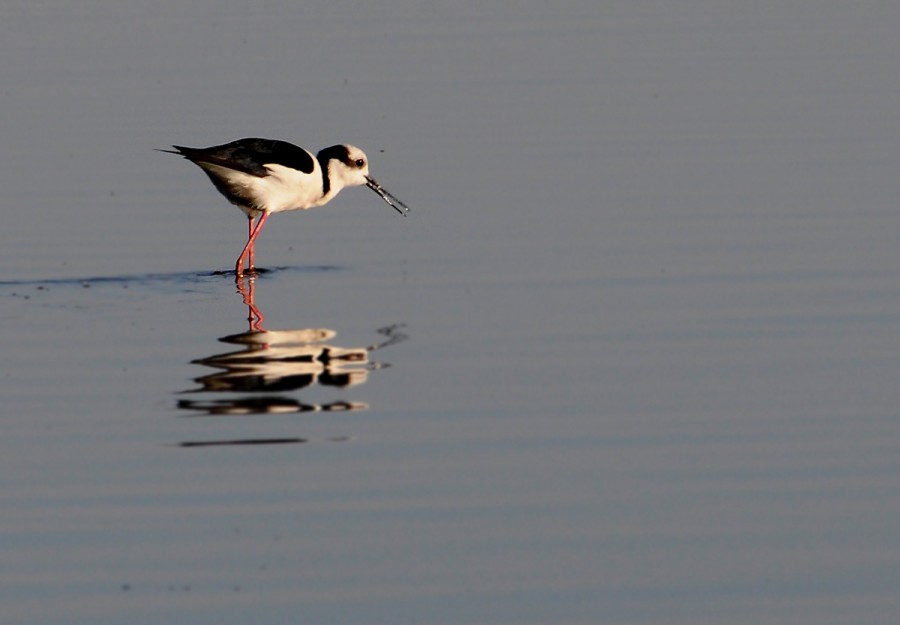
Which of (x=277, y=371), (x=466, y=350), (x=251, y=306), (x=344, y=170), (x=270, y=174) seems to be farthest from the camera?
(x=344, y=170)

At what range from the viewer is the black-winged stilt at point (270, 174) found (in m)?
15.3

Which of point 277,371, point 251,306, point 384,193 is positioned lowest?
point 277,371

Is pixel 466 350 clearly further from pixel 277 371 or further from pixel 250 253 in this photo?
pixel 250 253

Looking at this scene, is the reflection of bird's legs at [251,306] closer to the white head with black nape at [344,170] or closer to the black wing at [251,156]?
the black wing at [251,156]

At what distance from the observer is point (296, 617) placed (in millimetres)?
7328

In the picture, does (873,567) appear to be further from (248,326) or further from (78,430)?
(248,326)

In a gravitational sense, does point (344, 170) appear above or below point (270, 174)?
above

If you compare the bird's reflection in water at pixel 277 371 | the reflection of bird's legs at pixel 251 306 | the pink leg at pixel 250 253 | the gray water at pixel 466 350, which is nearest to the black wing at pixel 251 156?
the pink leg at pixel 250 253

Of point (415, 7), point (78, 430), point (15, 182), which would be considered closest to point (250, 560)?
point (78, 430)

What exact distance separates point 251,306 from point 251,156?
232cm

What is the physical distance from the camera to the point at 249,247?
1538 centimetres

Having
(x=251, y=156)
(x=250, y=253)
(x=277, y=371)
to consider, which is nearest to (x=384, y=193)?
(x=251, y=156)

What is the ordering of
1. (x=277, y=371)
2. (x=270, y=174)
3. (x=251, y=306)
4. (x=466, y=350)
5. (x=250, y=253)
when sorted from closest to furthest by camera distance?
(x=277, y=371), (x=466, y=350), (x=251, y=306), (x=250, y=253), (x=270, y=174)

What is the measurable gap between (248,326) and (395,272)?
1.77 metres
